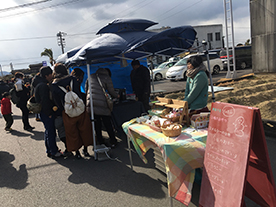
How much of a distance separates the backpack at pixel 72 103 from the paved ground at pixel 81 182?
1101 millimetres

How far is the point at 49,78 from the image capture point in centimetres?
456

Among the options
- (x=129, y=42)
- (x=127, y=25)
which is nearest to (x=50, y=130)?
(x=129, y=42)

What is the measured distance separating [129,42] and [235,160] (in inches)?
137

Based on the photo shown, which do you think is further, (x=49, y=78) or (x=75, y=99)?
(x=49, y=78)

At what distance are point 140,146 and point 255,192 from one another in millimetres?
1587

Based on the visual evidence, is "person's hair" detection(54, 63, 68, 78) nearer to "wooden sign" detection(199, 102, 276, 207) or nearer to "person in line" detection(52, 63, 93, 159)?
"person in line" detection(52, 63, 93, 159)

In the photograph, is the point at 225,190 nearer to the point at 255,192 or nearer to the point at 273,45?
the point at 255,192

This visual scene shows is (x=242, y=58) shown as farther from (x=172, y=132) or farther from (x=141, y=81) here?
(x=172, y=132)

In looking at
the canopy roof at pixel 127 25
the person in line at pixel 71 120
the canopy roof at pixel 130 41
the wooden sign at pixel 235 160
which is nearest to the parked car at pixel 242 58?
the canopy roof at pixel 130 41

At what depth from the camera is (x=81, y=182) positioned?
3.70 m

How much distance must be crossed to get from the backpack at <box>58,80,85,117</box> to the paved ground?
1101 mm

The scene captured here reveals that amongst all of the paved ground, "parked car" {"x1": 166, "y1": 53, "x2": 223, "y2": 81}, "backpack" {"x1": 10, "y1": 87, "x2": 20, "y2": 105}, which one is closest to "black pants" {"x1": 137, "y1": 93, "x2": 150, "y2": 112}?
the paved ground

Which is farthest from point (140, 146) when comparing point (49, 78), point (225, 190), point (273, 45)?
point (273, 45)

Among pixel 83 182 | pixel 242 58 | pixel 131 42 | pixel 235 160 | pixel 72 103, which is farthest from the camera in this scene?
pixel 242 58
